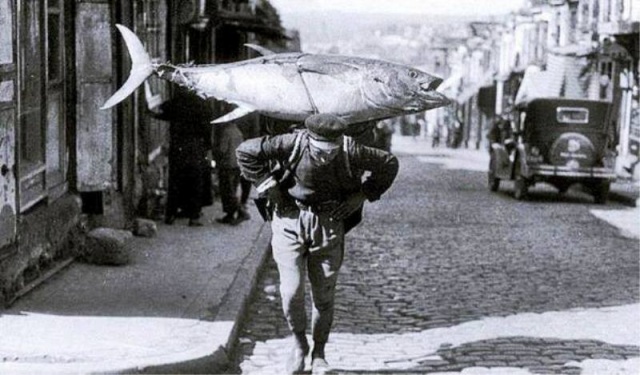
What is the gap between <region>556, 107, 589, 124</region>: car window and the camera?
2295 centimetres

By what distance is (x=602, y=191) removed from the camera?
22469 mm

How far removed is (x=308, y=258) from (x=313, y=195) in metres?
0.45

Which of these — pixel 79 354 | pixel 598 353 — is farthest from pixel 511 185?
pixel 79 354

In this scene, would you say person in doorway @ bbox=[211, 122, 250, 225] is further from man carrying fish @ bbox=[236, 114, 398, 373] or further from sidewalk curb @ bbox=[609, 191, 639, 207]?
sidewalk curb @ bbox=[609, 191, 639, 207]

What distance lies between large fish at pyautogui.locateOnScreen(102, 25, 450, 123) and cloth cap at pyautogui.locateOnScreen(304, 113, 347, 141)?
5.0 inches

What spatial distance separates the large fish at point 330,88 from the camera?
6922 mm

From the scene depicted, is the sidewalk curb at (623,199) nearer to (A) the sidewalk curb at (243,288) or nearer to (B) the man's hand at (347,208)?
(A) the sidewalk curb at (243,288)

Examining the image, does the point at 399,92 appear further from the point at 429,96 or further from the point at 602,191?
the point at 602,191

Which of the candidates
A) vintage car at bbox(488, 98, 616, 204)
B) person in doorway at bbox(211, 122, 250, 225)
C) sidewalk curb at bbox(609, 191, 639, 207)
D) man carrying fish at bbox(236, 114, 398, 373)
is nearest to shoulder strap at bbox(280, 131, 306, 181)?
man carrying fish at bbox(236, 114, 398, 373)

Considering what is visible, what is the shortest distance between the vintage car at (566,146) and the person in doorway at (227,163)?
362 inches

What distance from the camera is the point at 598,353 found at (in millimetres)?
8352

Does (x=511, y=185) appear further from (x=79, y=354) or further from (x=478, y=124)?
(x=478, y=124)

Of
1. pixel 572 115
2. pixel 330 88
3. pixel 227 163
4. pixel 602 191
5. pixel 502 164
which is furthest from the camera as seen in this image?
pixel 502 164

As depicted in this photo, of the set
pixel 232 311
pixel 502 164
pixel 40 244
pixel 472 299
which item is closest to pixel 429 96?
pixel 232 311
